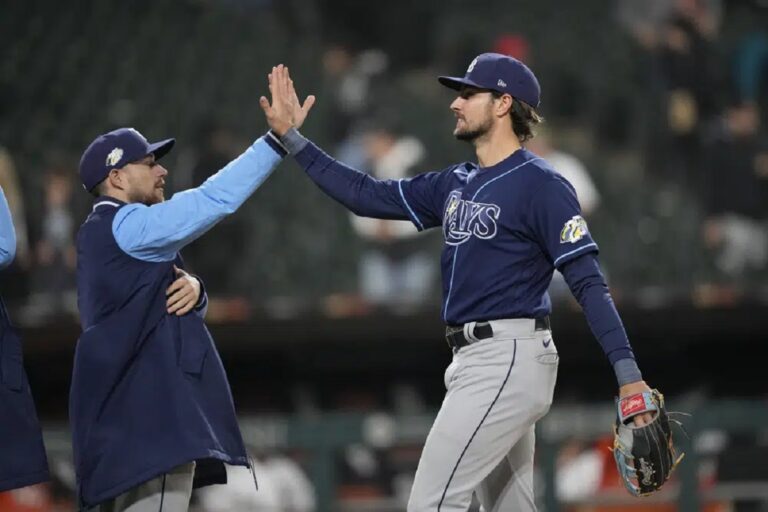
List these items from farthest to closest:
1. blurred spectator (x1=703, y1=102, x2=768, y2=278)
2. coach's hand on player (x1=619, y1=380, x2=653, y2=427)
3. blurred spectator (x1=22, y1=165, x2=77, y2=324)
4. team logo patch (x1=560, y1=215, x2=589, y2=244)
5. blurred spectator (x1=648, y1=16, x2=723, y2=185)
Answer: blurred spectator (x1=648, y1=16, x2=723, y2=185)
blurred spectator (x1=703, y1=102, x2=768, y2=278)
blurred spectator (x1=22, y1=165, x2=77, y2=324)
team logo patch (x1=560, y1=215, x2=589, y2=244)
coach's hand on player (x1=619, y1=380, x2=653, y2=427)

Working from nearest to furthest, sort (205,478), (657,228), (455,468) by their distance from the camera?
1. (455,468)
2. (205,478)
3. (657,228)

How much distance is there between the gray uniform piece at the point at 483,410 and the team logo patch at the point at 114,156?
1179 millimetres

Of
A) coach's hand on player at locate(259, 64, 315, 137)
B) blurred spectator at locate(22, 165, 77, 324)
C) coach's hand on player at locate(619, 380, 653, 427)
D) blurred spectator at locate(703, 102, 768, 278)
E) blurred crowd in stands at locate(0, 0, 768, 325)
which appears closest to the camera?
coach's hand on player at locate(619, 380, 653, 427)

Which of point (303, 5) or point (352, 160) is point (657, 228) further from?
point (303, 5)

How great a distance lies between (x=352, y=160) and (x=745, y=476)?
3.43 metres

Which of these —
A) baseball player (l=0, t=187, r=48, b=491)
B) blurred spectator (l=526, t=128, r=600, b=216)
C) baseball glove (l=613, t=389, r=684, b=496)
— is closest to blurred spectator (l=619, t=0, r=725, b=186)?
blurred spectator (l=526, t=128, r=600, b=216)

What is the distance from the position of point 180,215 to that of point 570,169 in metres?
5.07

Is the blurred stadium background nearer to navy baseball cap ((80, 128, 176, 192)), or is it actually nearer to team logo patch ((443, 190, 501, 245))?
team logo patch ((443, 190, 501, 245))

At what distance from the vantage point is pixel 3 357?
3.91 metres

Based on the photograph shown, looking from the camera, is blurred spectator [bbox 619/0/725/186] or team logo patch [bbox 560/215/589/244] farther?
blurred spectator [bbox 619/0/725/186]

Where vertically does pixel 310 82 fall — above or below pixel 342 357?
above

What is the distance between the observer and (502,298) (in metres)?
3.92

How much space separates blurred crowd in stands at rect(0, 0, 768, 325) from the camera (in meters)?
8.48

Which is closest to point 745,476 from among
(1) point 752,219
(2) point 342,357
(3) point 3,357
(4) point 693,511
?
(4) point 693,511
